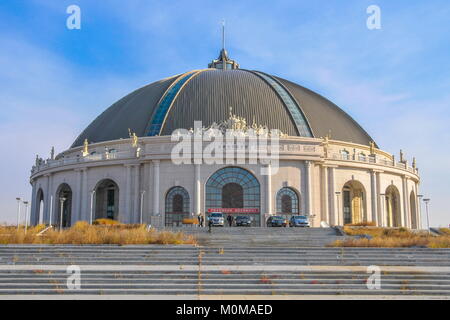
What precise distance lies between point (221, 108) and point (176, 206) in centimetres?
1190

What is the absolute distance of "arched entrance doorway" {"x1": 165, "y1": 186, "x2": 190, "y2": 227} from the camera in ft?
Result: 147

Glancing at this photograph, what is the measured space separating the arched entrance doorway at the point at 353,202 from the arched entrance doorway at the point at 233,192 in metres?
10.9

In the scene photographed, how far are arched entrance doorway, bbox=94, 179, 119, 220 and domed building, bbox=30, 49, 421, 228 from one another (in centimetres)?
10

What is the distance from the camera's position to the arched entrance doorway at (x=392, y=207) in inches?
2149

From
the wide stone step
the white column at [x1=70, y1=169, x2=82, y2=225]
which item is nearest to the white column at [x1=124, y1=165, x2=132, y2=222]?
the white column at [x1=70, y1=169, x2=82, y2=225]

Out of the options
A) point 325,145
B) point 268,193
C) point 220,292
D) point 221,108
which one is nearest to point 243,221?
point 268,193

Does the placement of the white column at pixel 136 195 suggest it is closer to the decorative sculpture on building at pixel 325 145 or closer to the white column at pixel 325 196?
the white column at pixel 325 196

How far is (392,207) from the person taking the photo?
56062 mm

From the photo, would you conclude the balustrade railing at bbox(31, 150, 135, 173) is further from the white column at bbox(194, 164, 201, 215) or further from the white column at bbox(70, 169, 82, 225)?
the white column at bbox(194, 164, 201, 215)
